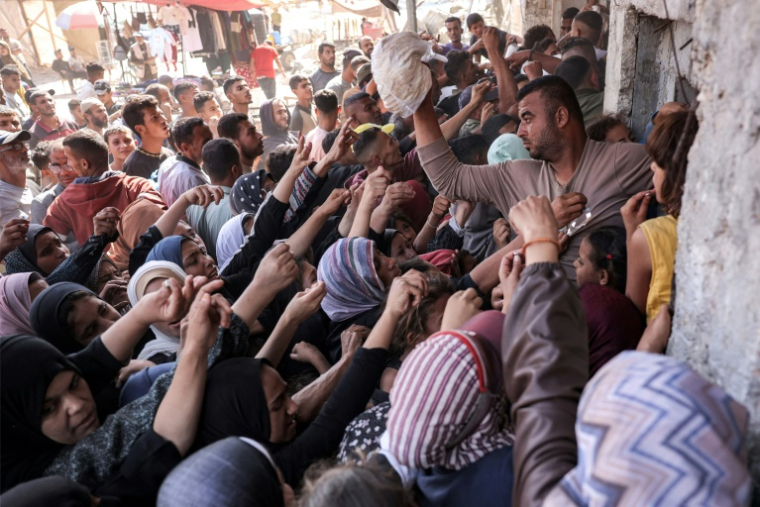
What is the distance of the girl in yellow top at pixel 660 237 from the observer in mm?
1882

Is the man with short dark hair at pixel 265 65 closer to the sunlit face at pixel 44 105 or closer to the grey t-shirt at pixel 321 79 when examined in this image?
the grey t-shirt at pixel 321 79

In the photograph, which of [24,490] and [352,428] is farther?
[352,428]

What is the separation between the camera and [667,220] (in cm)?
200

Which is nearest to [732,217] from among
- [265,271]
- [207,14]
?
[265,271]

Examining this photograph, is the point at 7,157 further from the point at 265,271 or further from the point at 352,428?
the point at 352,428

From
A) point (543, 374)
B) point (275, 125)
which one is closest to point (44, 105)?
point (275, 125)

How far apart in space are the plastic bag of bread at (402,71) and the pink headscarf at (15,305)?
2076 mm

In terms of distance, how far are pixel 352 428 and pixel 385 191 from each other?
5.32 ft

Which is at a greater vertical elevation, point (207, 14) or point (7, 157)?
point (207, 14)

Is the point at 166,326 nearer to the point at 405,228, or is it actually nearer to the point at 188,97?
the point at 405,228

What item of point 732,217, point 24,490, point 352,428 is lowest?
point 352,428

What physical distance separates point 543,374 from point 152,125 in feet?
16.7

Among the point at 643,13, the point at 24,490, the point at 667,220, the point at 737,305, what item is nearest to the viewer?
the point at 737,305

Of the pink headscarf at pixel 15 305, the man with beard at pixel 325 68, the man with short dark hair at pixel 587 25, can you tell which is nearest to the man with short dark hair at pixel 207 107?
the man with beard at pixel 325 68
